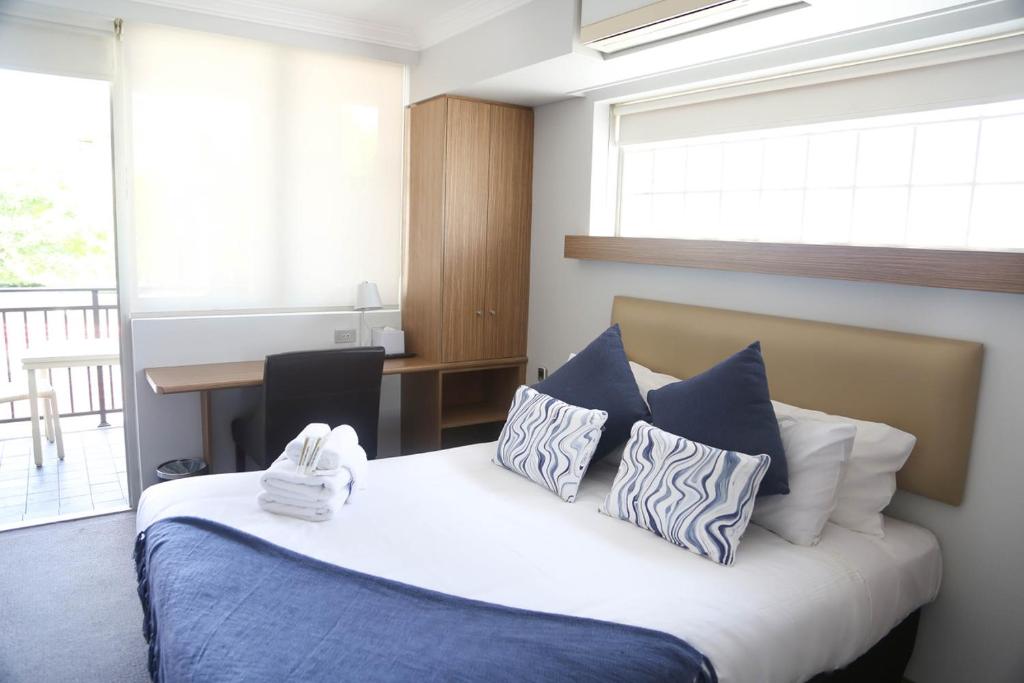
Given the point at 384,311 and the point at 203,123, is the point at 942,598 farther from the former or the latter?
the point at 203,123

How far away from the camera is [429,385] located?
13.0 feet

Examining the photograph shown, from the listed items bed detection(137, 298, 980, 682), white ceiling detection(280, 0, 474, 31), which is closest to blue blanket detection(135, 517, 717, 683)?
bed detection(137, 298, 980, 682)

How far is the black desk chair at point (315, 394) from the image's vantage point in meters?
3.00

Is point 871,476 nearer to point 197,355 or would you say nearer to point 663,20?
point 663,20

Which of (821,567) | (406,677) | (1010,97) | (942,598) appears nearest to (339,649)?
(406,677)

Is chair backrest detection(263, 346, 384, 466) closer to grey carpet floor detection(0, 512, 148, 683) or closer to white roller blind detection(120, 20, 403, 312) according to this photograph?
grey carpet floor detection(0, 512, 148, 683)

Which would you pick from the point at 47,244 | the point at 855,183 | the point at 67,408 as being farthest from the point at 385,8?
the point at 47,244

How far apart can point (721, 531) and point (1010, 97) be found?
1588 millimetres

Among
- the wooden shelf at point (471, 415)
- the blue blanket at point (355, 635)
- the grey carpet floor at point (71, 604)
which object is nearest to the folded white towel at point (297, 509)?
the blue blanket at point (355, 635)

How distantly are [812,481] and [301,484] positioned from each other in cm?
161

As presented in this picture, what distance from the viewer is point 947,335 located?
2.24 m

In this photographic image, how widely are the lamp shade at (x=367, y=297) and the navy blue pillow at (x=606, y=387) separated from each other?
139cm

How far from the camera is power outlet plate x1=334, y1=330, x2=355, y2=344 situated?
400cm

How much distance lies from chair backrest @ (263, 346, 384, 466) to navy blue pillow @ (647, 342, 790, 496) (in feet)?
4.66
